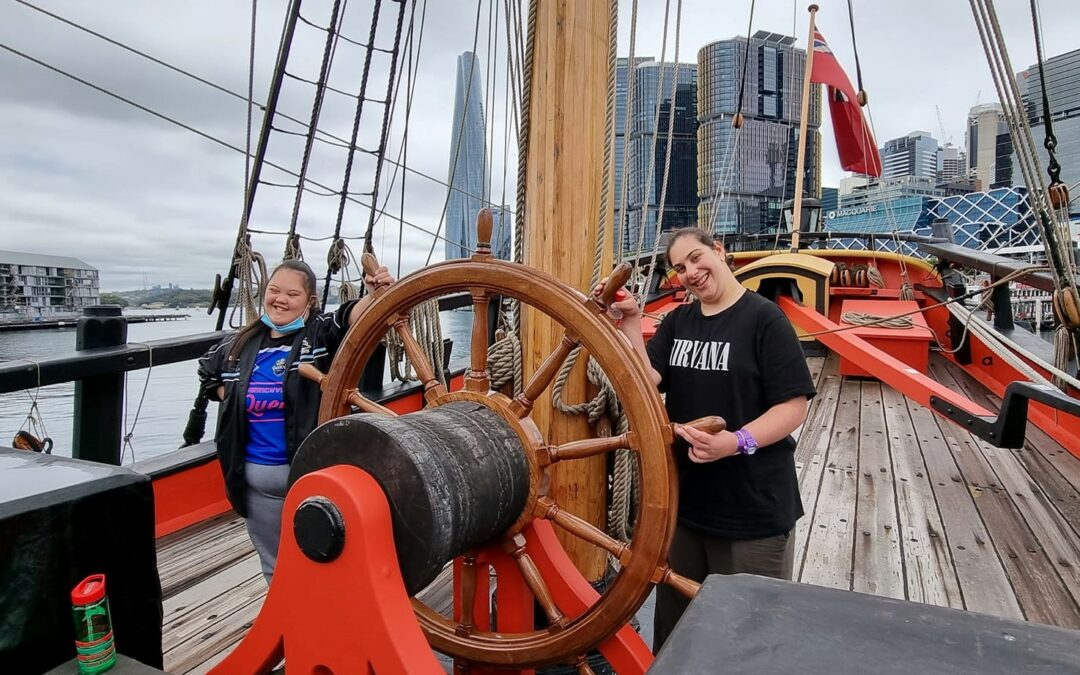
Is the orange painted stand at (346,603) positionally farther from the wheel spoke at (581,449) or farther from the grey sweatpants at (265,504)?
the grey sweatpants at (265,504)

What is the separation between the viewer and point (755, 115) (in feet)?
52.4

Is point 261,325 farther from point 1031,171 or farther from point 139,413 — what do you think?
point 139,413

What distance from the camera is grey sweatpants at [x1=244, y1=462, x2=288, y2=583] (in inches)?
→ 69.1

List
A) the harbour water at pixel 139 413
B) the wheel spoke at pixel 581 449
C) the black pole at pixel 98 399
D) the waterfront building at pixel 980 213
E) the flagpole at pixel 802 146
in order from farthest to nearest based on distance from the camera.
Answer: the waterfront building at pixel 980 213 < the harbour water at pixel 139 413 < the flagpole at pixel 802 146 < the black pole at pixel 98 399 < the wheel spoke at pixel 581 449

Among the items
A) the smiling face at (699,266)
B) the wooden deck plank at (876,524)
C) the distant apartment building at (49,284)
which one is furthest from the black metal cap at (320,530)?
the distant apartment building at (49,284)

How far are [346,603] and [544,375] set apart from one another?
0.54 metres

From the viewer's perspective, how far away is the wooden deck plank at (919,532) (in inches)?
78.2

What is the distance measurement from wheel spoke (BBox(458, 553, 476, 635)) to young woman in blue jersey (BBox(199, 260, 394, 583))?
688 millimetres

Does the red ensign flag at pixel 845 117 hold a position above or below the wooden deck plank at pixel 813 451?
above

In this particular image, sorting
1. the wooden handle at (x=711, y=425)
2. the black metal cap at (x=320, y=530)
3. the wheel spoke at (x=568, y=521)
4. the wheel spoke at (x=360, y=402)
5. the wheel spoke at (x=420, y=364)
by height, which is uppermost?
the wheel spoke at (x=420, y=364)

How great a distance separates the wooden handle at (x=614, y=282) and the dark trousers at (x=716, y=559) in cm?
61

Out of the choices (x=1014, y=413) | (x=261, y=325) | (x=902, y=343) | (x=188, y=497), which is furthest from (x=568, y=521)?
(x=902, y=343)

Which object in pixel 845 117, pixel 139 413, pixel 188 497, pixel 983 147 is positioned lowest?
pixel 139 413

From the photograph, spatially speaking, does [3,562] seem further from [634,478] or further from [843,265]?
[843,265]
